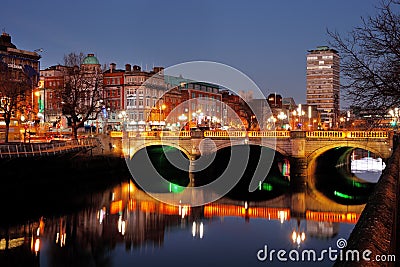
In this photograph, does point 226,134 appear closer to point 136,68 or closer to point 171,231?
point 171,231

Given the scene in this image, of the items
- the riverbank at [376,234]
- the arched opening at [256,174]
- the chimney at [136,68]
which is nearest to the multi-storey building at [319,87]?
the chimney at [136,68]

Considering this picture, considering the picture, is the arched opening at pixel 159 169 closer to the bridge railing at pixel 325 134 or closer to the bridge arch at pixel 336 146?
the bridge arch at pixel 336 146

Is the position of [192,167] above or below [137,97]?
below

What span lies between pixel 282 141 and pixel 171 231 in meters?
24.1

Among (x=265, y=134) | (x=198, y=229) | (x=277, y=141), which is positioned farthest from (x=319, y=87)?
(x=198, y=229)

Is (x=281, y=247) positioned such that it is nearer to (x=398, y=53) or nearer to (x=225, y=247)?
(x=225, y=247)

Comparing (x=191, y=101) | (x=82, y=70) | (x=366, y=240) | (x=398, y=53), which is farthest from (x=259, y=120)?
(x=366, y=240)

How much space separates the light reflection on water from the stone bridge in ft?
31.5

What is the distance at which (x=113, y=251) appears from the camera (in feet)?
78.2

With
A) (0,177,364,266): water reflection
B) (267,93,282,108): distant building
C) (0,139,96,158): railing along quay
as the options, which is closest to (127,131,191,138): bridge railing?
(0,139,96,158): railing along quay

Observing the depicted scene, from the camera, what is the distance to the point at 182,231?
28.5 meters

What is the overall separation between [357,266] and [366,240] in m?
1.12

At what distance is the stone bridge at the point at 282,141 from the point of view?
149 ft

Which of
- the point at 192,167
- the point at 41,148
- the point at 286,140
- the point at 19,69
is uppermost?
the point at 19,69
